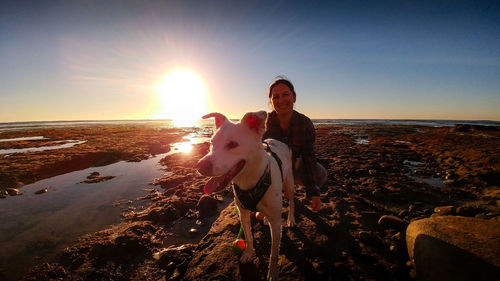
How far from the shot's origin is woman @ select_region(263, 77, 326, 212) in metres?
3.84

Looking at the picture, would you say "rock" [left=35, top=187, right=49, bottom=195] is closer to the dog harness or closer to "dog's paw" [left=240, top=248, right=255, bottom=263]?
"dog's paw" [left=240, top=248, right=255, bottom=263]

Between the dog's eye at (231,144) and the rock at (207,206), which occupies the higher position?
the dog's eye at (231,144)

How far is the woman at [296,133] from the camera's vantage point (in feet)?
12.6

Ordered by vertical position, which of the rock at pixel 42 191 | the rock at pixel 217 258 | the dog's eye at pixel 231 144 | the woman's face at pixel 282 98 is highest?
the woman's face at pixel 282 98

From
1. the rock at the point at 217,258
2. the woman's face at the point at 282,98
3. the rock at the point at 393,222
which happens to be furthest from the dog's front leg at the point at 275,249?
the rock at the point at 393,222

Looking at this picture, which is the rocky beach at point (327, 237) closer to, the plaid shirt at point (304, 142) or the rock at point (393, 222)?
the rock at point (393, 222)

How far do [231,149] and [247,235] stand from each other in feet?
5.46

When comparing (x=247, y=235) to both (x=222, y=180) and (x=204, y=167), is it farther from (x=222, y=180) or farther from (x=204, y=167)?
(x=204, y=167)

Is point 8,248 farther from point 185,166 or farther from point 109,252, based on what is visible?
point 185,166

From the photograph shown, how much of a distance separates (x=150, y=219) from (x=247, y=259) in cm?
344

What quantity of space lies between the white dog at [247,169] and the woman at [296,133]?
4.11ft

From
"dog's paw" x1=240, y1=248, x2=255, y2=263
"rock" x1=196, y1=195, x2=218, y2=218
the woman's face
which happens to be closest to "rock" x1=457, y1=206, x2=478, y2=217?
the woman's face

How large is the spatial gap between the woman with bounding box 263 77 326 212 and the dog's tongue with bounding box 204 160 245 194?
2048 millimetres

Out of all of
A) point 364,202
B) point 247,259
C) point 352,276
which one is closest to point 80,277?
point 247,259
